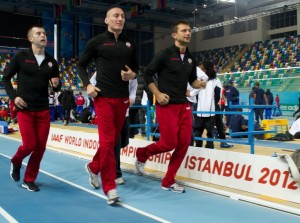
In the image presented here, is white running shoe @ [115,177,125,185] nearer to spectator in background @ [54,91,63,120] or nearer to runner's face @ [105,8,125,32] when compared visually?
runner's face @ [105,8,125,32]

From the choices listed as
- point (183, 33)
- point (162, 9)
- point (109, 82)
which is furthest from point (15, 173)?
point (162, 9)

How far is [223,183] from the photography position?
4254 mm

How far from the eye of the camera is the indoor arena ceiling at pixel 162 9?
80.6 ft

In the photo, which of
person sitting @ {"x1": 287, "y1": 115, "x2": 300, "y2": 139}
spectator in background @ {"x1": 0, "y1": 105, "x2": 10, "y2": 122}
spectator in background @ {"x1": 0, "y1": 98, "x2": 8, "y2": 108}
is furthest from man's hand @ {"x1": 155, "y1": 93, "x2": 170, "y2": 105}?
spectator in background @ {"x1": 0, "y1": 98, "x2": 8, "y2": 108}

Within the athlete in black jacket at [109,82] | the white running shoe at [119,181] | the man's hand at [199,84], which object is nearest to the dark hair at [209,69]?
the man's hand at [199,84]

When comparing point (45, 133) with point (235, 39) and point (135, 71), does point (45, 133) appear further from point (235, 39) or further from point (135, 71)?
point (235, 39)

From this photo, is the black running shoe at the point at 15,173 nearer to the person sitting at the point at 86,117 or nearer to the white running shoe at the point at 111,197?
the white running shoe at the point at 111,197

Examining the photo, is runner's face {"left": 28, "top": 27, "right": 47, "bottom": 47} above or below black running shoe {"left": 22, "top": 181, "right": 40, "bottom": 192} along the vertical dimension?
above

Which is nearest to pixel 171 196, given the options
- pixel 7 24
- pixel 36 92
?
pixel 36 92

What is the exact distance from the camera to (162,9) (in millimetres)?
28016

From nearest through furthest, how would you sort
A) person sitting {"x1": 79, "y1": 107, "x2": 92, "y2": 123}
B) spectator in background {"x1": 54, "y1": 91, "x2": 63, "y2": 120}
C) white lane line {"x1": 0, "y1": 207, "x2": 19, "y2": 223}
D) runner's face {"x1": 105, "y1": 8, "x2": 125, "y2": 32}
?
white lane line {"x1": 0, "y1": 207, "x2": 19, "y2": 223} → runner's face {"x1": 105, "y1": 8, "x2": 125, "y2": 32} → person sitting {"x1": 79, "y1": 107, "x2": 92, "y2": 123} → spectator in background {"x1": 54, "y1": 91, "x2": 63, "y2": 120}

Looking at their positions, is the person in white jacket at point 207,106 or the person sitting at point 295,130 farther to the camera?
the person sitting at point 295,130

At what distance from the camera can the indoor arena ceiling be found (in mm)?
24578

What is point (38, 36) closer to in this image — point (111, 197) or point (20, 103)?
point (20, 103)
